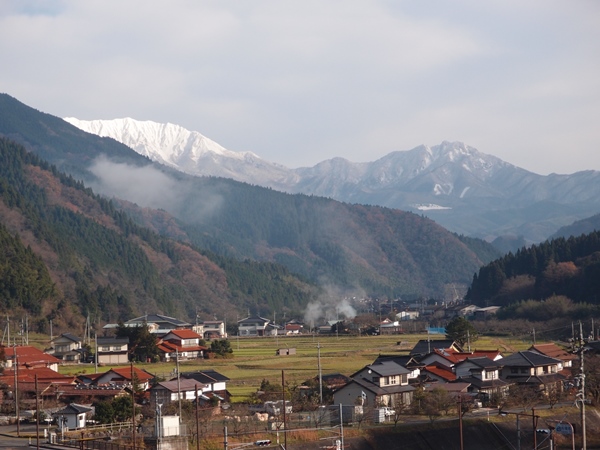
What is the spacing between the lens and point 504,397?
38906mm

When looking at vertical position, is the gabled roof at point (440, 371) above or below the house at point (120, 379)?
below

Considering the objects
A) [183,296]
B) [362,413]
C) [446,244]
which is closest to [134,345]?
[362,413]

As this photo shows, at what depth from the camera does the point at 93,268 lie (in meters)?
94.8

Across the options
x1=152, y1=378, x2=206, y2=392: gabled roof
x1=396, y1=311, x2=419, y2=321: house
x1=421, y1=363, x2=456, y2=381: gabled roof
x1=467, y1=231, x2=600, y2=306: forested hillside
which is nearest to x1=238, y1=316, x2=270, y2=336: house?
x1=396, y1=311, x2=419, y2=321: house

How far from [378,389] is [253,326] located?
55143 mm

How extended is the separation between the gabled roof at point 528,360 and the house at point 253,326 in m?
48.0

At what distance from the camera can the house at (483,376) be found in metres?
39.4

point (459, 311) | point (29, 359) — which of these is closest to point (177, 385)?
point (29, 359)

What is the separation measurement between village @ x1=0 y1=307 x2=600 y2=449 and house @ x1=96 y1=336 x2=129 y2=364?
5.97 metres

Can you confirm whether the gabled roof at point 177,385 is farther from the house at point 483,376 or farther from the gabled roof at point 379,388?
the house at point 483,376

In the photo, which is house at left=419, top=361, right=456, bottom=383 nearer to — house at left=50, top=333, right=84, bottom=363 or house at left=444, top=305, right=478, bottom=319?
house at left=50, top=333, right=84, bottom=363

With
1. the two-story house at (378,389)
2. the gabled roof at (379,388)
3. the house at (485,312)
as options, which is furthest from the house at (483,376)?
the house at (485,312)

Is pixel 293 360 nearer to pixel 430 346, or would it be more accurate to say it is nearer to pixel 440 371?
pixel 430 346

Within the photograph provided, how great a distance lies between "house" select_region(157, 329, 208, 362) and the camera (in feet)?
186
